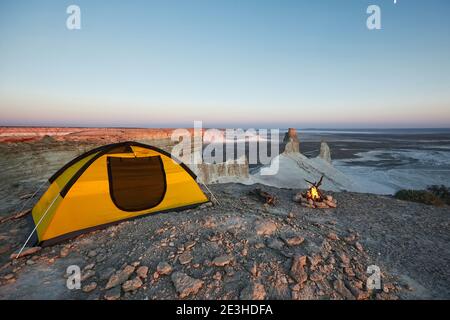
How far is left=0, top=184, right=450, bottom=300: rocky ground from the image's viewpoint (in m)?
3.50

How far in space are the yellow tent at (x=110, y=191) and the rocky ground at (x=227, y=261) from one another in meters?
0.37

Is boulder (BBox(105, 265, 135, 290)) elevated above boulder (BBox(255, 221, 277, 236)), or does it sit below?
below

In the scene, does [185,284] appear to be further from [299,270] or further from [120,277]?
[299,270]

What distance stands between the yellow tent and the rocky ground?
1.23 feet

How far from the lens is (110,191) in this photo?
5.63 meters

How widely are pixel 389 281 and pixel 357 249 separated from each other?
1.05 m

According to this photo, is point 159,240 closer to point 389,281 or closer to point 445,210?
point 389,281

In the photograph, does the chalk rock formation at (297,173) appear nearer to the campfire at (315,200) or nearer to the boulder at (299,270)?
the campfire at (315,200)

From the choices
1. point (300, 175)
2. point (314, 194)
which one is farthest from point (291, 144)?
point (314, 194)

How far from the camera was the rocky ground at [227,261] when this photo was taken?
350cm

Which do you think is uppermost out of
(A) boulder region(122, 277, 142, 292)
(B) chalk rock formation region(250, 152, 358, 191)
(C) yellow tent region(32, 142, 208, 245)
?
(C) yellow tent region(32, 142, 208, 245)

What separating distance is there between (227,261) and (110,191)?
11.7 feet

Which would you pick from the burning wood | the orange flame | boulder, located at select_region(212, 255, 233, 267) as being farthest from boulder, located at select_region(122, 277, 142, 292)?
the orange flame

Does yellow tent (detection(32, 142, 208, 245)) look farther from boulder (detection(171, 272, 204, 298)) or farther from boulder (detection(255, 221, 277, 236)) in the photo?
boulder (detection(171, 272, 204, 298))
